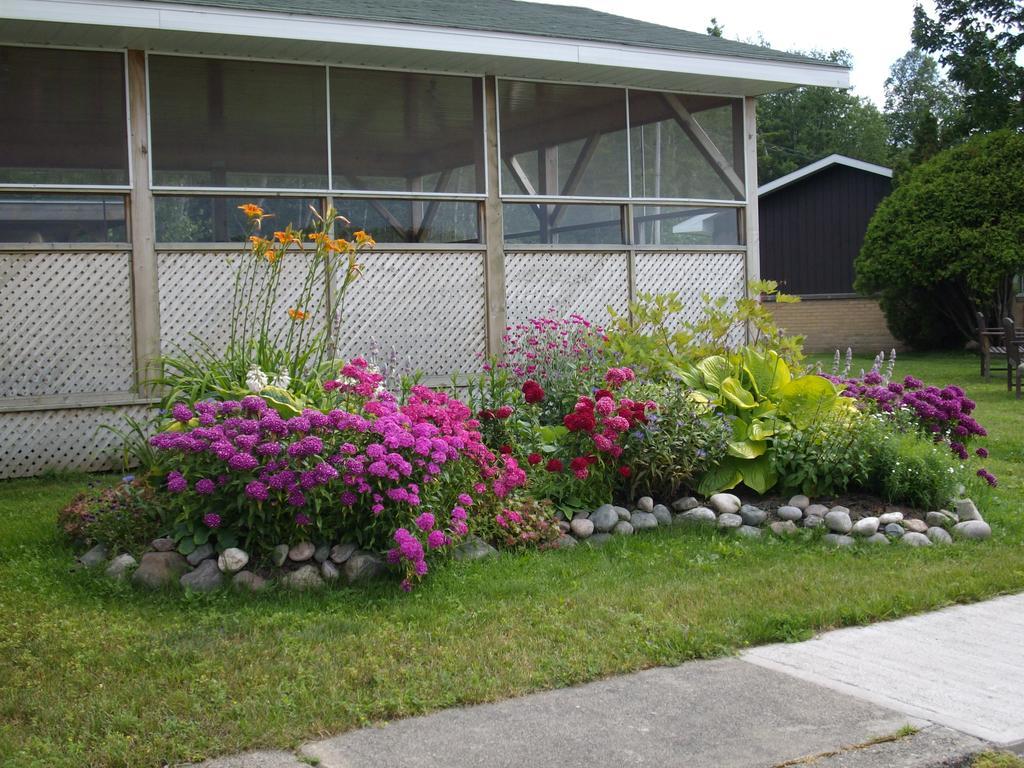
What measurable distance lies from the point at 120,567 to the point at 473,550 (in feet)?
5.56

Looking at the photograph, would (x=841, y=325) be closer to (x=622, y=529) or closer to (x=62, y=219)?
(x=62, y=219)

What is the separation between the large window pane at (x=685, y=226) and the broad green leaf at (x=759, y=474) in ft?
17.0

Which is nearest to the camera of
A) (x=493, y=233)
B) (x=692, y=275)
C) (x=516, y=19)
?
(x=493, y=233)

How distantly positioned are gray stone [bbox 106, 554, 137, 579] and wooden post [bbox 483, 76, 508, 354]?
18.8 feet

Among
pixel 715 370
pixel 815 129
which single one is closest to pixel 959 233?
pixel 715 370

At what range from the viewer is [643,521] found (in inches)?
250

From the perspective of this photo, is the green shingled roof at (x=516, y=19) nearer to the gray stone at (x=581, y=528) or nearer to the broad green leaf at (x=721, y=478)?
the broad green leaf at (x=721, y=478)

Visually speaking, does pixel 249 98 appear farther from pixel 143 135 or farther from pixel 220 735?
pixel 220 735

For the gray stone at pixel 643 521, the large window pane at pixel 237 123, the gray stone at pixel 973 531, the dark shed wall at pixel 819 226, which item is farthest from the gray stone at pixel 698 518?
the dark shed wall at pixel 819 226

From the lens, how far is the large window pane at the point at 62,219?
8.98 metres

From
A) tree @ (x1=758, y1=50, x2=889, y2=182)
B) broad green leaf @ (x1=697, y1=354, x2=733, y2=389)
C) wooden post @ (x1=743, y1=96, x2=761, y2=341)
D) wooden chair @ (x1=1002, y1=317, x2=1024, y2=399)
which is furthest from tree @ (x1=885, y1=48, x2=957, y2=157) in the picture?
broad green leaf @ (x1=697, y1=354, x2=733, y2=389)

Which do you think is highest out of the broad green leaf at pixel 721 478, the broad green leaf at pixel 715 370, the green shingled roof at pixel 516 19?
the green shingled roof at pixel 516 19

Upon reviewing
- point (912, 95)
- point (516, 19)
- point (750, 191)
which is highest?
point (912, 95)

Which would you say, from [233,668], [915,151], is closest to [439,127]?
[233,668]
